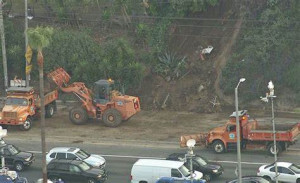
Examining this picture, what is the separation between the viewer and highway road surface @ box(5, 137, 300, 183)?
117 ft

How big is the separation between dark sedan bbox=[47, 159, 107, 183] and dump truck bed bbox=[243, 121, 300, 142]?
33.2 ft

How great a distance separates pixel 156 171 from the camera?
32.4m

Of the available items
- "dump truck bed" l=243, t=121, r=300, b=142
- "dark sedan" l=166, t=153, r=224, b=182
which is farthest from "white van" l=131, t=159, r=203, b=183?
"dump truck bed" l=243, t=121, r=300, b=142

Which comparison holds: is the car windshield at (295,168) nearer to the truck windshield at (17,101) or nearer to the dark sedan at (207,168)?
the dark sedan at (207,168)

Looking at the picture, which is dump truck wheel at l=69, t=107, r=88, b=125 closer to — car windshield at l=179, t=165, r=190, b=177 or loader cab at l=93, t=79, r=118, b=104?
loader cab at l=93, t=79, r=118, b=104

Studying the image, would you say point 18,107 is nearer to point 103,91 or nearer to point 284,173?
point 103,91


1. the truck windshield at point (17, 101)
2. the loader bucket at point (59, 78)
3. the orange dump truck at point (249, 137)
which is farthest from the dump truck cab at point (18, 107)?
the orange dump truck at point (249, 137)

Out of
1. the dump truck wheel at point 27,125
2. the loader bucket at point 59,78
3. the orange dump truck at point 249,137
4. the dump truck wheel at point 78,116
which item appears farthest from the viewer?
the dump truck wheel at point 78,116

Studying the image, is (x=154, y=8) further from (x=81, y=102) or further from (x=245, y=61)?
(x=81, y=102)

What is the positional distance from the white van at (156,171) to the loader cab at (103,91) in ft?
44.7

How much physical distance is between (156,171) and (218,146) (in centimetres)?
809

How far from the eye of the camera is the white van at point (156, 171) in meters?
32.3

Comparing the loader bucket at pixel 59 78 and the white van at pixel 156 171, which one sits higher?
the loader bucket at pixel 59 78

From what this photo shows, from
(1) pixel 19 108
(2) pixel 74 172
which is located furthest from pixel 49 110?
(2) pixel 74 172
